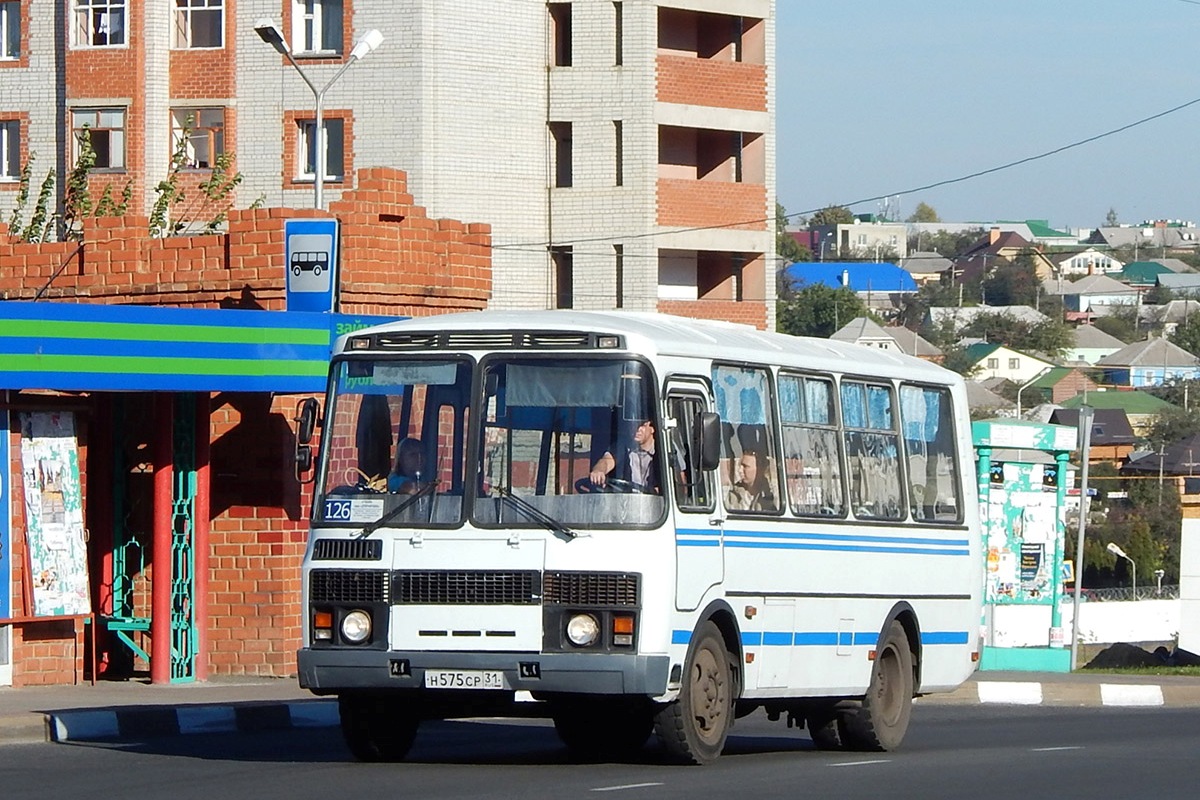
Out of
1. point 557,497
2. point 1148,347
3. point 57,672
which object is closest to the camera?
point 557,497

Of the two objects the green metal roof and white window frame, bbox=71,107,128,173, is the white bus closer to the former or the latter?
white window frame, bbox=71,107,128,173

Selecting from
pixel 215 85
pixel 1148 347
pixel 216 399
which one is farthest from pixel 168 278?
pixel 1148 347

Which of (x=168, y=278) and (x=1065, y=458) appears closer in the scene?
(x=168, y=278)

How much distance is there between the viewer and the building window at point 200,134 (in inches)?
2103

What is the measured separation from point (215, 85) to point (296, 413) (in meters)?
35.7

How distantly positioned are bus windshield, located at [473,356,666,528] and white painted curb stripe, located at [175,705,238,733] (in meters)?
4.25

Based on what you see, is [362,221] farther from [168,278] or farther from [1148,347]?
[1148,347]

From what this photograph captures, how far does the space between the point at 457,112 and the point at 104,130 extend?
28.4 feet

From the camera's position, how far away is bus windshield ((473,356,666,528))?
41.0ft

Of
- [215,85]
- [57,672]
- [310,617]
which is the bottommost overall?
[57,672]

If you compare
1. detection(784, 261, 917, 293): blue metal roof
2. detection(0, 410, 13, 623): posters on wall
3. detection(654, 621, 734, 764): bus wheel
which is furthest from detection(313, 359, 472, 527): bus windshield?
detection(784, 261, 917, 293): blue metal roof

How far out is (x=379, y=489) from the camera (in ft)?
42.2

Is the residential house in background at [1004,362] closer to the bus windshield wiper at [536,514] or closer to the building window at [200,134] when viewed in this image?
the building window at [200,134]

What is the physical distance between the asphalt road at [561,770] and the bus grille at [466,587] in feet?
3.17
